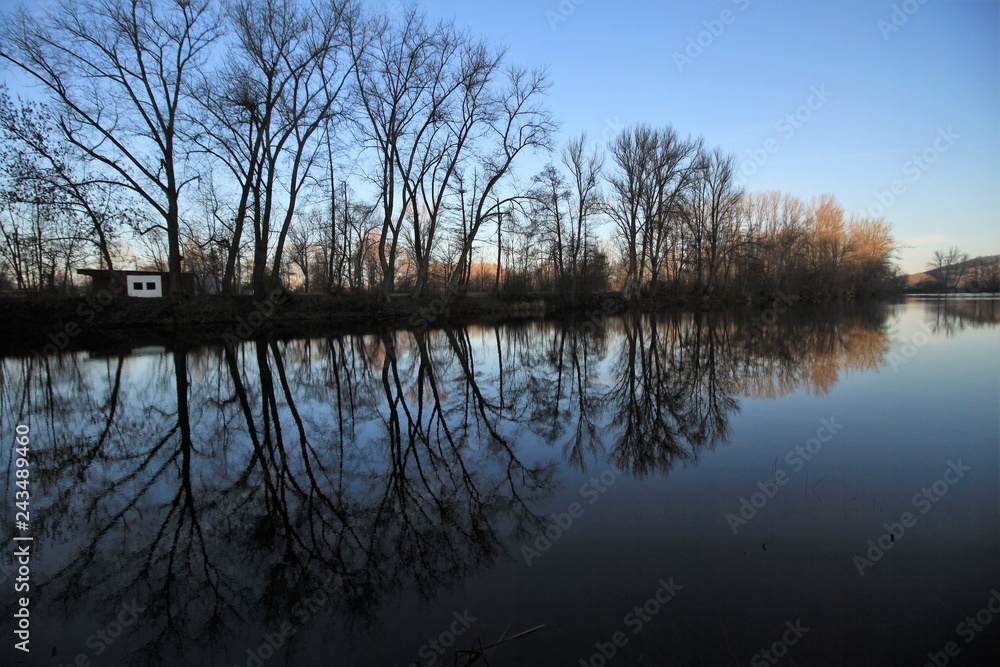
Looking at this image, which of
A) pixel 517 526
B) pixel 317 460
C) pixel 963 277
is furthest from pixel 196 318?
pixel 963 277

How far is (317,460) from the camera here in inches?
219

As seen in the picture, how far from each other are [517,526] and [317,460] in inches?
107

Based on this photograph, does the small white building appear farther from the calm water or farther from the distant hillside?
the distant hillside

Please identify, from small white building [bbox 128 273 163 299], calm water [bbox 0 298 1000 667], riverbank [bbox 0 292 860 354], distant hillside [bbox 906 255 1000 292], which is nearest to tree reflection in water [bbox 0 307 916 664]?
calm water [bbox 0 298 1000 667]

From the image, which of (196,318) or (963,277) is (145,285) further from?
(963,277)

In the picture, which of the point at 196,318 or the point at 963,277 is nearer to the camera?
the point at 196,318

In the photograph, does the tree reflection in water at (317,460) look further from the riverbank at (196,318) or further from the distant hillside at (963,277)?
the distant hillside at (963,277)

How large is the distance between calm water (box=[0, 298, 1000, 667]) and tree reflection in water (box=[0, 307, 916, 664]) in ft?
0.11

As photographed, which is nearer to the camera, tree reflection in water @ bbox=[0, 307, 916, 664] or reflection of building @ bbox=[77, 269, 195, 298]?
tree reflection in water @ bbox=[0, 307, 916, 664]

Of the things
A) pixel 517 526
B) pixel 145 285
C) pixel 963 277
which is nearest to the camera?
pixel 517 526

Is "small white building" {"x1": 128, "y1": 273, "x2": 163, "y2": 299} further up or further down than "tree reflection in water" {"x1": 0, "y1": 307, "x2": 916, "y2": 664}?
further up

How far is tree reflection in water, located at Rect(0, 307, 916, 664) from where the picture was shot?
129 inches

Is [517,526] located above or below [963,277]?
below

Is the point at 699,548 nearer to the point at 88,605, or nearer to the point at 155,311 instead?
the point at 88,605
